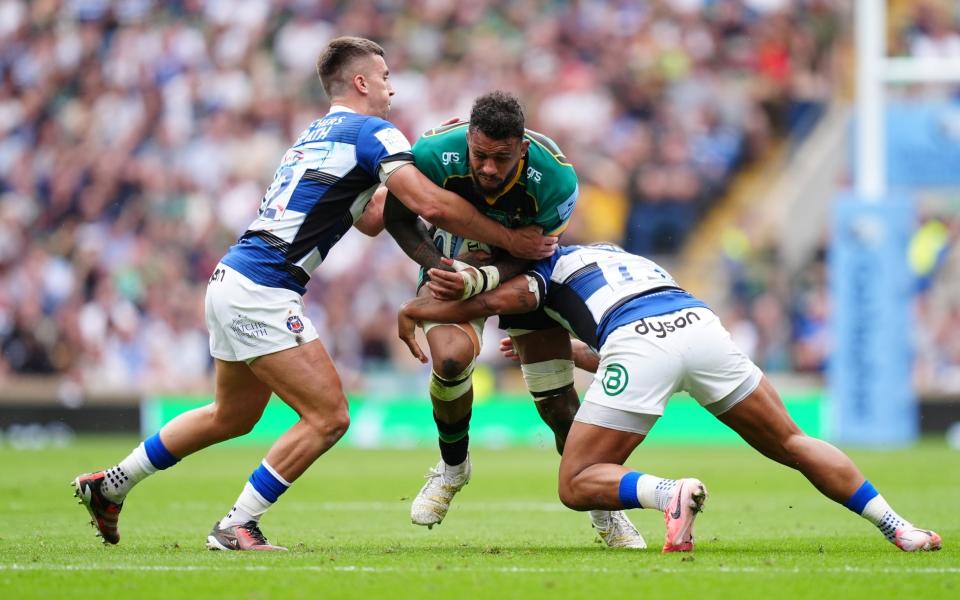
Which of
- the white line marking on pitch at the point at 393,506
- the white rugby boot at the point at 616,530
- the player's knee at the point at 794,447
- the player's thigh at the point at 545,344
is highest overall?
the player's thigh at the point at 545,344

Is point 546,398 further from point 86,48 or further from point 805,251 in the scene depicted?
point 86,48

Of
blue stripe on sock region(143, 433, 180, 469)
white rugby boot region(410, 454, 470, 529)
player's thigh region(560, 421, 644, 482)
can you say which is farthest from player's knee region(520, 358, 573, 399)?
blue stripe on sock region(143, 433, 180, 469)

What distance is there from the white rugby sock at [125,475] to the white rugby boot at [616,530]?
2.47 meters

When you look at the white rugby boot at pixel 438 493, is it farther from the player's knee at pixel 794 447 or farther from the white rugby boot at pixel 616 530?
the player's knee at pixel 794 447

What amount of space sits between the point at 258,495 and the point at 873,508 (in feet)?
10.3

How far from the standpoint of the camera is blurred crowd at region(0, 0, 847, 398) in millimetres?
20953

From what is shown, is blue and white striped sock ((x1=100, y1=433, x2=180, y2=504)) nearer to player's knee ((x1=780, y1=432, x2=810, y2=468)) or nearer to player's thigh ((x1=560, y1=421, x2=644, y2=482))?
player's thigh ((x1=560, y1=421, x2=644, y2=482))

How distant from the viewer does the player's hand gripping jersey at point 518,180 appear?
24.2ft

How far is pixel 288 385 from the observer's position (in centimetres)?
713

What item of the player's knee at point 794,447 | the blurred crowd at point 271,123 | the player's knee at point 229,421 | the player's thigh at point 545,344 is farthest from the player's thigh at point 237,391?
the blurred crowd at point 271,123

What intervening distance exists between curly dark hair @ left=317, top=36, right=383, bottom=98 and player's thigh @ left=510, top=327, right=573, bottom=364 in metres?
1.74

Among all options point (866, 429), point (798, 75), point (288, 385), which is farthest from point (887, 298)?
point (288, 385)

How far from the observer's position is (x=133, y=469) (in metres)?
7.52

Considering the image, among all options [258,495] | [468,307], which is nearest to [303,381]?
[258,495]
